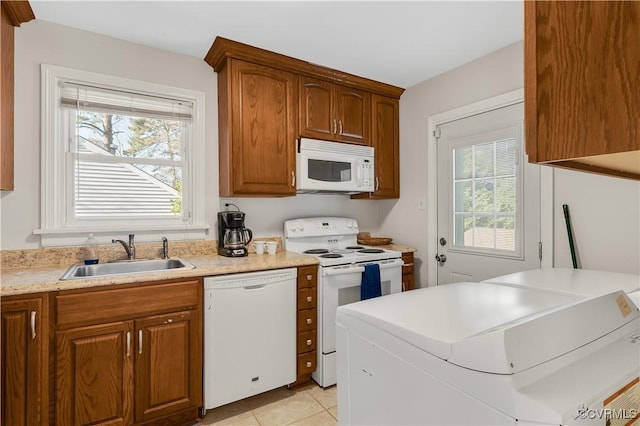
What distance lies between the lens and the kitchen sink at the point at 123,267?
2.07m

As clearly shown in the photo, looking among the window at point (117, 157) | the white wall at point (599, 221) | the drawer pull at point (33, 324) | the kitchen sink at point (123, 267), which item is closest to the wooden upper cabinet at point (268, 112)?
the window at point (117, 157)

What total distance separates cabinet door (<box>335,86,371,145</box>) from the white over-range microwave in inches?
3.4

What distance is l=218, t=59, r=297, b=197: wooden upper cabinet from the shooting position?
2488 mm

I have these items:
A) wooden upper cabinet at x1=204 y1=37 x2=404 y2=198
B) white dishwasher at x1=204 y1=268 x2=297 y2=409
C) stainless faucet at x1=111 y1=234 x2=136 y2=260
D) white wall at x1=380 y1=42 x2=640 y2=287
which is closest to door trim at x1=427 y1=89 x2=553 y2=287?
white wall at x1=380 y1=42 x2=640 y2=287

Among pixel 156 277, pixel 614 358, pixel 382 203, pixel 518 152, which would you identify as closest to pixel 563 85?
pixel 614 358

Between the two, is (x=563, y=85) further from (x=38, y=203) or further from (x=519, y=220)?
(x=38, y=203)

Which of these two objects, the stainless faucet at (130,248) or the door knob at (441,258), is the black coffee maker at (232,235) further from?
the door knob at (441,258)

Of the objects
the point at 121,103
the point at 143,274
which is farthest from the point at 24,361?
the point at 121,103

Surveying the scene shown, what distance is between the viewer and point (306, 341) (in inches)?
96.3

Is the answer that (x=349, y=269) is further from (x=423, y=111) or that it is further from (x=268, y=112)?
(x=423, y=111)

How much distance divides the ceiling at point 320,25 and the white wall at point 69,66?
9 centimetres

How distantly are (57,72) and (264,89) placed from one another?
4.42 feet

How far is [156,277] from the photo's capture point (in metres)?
1.91

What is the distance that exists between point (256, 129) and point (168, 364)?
1.70 metres
